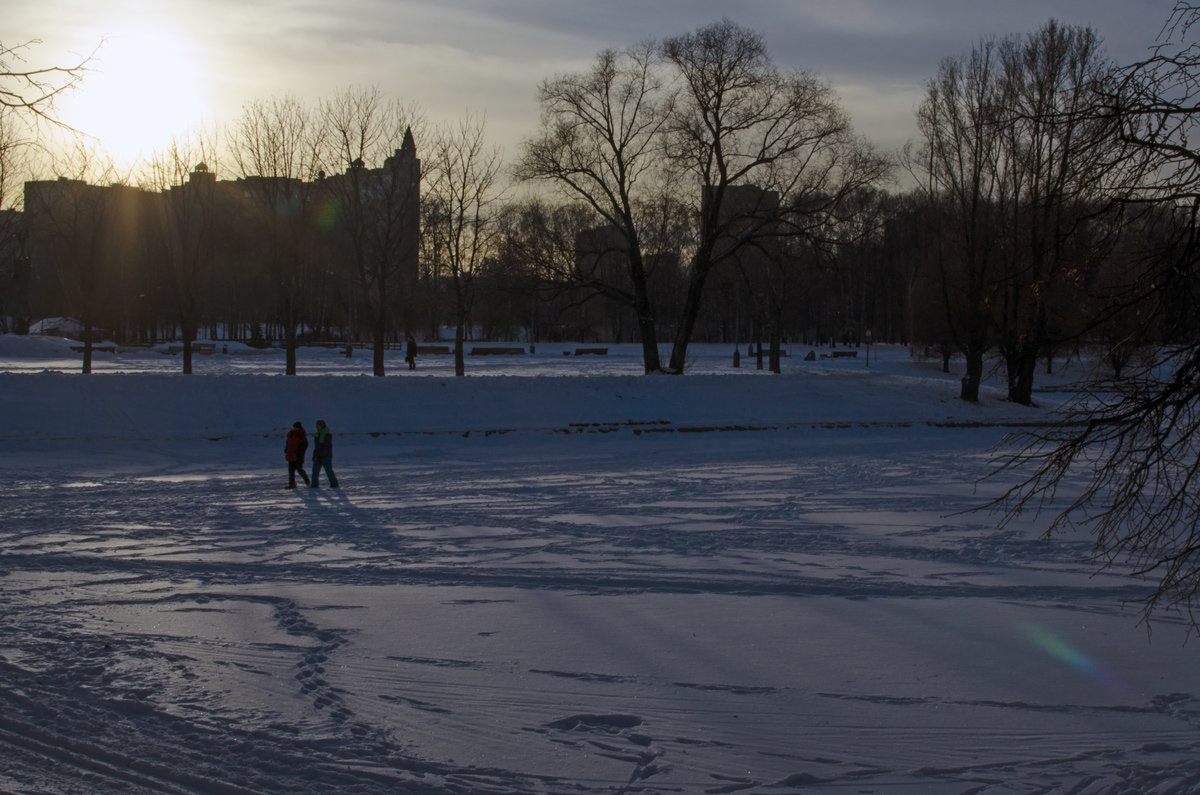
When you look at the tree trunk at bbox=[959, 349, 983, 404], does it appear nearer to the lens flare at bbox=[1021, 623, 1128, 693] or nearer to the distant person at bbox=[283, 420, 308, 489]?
the distant person at bbox=[283, 420, 308, 489]

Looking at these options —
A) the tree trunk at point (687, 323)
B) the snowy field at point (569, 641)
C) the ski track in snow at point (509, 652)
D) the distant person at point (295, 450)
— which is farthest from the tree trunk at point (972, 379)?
the distant person at point (295, 450)

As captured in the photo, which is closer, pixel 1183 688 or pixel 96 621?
pixel 1183 688

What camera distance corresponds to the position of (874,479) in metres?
19.0

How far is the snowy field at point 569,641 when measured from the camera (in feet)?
19.6

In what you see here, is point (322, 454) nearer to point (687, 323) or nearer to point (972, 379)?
point (687, 323)

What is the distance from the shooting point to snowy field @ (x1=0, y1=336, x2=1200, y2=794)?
5973 millimetres

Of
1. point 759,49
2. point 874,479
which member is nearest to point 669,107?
point 759,49

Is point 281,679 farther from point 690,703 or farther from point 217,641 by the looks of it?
point 690,703

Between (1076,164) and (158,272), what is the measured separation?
7971 cm

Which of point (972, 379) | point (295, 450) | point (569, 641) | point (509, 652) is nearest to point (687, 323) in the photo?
point (972, 379)

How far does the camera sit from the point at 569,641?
8.37 m

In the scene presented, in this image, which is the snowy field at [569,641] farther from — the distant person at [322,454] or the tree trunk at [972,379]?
the tree trunk at [972,379]

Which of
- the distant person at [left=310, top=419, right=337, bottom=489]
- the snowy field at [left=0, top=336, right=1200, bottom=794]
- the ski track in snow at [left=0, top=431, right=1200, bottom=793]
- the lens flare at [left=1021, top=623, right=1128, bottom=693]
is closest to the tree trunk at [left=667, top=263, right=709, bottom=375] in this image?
the snowy field at [left=0, top=336, right=1200, bottom=794]

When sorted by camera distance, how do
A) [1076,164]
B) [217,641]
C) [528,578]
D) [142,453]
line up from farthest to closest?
1. [142,453]
2. [528,578]
3. [217,641]
4. [1076,164]
